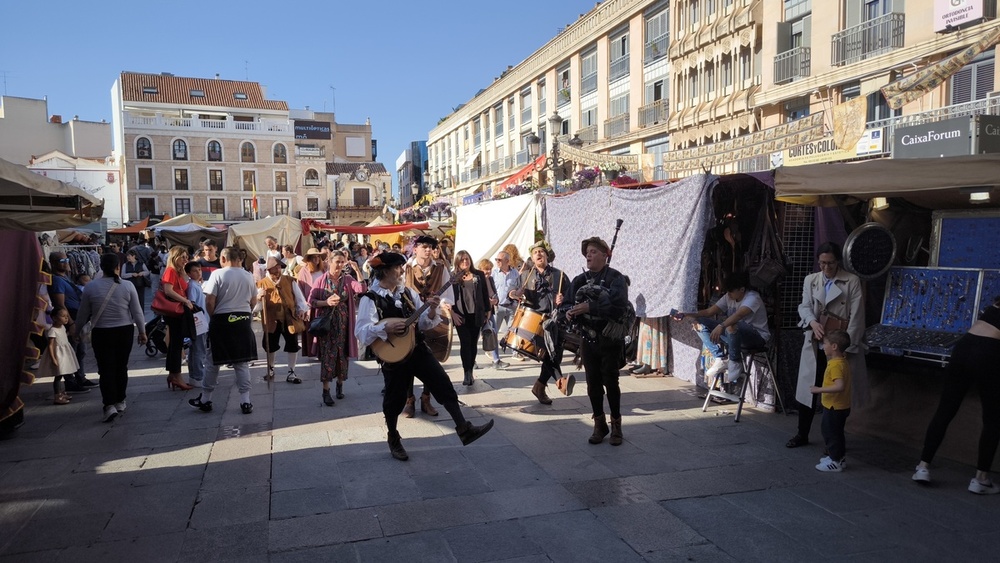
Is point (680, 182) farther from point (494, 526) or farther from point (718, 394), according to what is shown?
point (494, 526)

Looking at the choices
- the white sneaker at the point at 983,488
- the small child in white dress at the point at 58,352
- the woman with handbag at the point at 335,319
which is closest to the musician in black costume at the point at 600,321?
the white sneaker at the point at 983,488

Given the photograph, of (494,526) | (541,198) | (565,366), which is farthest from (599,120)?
(494,526)

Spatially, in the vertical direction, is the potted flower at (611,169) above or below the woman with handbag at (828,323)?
above

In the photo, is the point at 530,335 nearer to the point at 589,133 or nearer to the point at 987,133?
the point at 987,133

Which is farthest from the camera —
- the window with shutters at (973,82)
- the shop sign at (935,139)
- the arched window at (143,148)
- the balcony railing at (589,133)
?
the arched window at (143,148)

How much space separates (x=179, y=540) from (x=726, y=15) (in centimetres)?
2156

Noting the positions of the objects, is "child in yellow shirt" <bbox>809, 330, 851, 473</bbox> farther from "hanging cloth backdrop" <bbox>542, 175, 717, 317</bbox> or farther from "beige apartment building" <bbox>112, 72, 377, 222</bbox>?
"beige apartment building" <bbox>112, 72, 377, 222</bbox>

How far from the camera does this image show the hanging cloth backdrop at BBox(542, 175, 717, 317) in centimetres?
760

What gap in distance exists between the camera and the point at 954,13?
13312mm

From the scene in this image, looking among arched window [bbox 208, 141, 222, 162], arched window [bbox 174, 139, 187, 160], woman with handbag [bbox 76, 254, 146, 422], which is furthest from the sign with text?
woman with handbag [bbox 76, 254, 146, 422]

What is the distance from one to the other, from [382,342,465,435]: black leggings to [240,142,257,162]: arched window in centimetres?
5901

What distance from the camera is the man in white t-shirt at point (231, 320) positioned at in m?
7.18

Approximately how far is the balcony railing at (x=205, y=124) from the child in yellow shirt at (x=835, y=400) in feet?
199

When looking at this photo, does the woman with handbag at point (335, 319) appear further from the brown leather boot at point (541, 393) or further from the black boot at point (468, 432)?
the black boot at point (468, 432)
